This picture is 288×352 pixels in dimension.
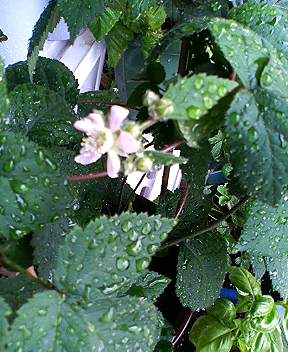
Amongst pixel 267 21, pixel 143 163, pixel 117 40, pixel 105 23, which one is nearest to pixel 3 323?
pixel 143 163

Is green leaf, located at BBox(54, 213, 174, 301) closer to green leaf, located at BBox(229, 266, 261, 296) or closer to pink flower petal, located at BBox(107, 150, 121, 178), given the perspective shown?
pink flower petal, located at BBox(107, 150, 121, 178)

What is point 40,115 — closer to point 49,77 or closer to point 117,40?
point 49,77

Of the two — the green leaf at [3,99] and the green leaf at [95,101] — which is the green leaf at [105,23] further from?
the green leaf at [3,99]

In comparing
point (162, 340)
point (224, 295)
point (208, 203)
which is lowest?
point (224, 295)

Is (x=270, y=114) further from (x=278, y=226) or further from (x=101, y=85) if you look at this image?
(x=101, y=85)

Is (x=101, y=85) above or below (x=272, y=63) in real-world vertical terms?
below

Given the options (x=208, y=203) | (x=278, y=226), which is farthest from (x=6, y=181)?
(x=208, y=203)
